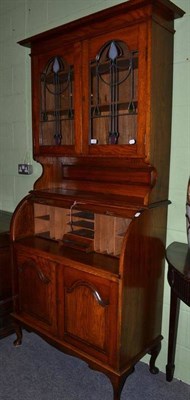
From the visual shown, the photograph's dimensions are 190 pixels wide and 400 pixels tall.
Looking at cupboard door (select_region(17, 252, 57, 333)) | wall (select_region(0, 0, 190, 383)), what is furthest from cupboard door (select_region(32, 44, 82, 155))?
cupboard door (select_region(17, 252, 57, 333))

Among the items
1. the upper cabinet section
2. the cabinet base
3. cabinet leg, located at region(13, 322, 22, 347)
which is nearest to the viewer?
the upper cabinet section

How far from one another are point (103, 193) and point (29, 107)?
106 centimetres

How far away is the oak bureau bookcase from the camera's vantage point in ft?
5.24

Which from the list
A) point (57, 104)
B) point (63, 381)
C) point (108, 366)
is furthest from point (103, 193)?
point (63, 381)

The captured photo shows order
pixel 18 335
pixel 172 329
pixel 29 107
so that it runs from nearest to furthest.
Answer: pixel 172 329
pixel 18 335
pixel 29 107

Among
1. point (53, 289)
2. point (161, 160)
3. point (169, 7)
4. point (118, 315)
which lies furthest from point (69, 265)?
point (169, 7)

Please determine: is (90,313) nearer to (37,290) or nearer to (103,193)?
(37,290)

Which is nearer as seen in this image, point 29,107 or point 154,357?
point 154,357

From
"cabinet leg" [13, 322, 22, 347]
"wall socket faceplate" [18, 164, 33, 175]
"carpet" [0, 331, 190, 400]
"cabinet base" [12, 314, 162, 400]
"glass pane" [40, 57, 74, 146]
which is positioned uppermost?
"glass pane" [40, 57, 74, 146]

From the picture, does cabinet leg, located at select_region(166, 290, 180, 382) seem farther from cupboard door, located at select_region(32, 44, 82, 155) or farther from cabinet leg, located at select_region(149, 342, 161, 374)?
cupboard door, located at select_region(32, 44, 82, 155)

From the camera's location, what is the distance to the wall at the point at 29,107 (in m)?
1.77

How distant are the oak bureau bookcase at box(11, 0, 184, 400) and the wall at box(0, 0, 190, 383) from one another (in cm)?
7

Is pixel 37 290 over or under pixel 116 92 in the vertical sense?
under

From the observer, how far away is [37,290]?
2.04 m
